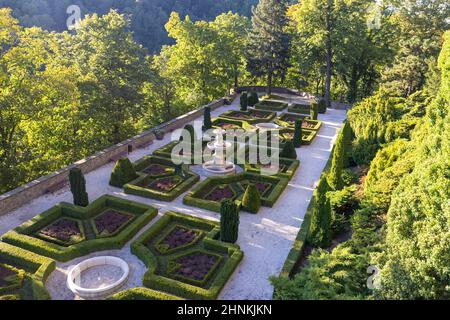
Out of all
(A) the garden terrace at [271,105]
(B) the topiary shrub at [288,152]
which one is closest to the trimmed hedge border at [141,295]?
(B) the topiary shrub at [288,152]

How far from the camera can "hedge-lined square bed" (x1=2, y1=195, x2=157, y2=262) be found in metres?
14.5

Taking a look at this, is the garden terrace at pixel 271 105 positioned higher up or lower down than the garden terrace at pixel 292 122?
higher up

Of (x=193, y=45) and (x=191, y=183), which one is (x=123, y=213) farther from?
(x=193, y=45)

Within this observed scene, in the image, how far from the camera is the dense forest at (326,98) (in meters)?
10.3

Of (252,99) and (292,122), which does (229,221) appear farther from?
(252,99)

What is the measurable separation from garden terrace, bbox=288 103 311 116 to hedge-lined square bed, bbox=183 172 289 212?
16724 millimetres

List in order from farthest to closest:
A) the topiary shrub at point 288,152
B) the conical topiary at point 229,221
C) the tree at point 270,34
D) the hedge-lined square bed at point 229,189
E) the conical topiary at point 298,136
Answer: the tree at point 270,34 < the conical topiary at point 298,136 < the topiary shrub at point 288,152 < the hedge-lined square bed at point 229,189 < the conical topiary at point 229,221

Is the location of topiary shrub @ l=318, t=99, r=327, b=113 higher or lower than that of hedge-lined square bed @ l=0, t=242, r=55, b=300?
higher

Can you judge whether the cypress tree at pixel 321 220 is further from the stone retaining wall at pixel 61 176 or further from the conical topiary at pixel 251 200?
the stone retaining wall at pixel 61 176

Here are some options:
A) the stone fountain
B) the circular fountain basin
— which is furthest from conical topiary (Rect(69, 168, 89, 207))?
the stone fountain

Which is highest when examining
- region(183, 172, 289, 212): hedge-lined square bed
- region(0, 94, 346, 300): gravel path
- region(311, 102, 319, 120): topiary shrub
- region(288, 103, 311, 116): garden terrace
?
region(311, 102, 319, 120): topiary shrub

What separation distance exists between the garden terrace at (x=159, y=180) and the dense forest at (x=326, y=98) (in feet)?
19.5

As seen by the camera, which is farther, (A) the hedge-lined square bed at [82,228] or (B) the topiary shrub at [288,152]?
(B) the topiary shrub at [288,152]

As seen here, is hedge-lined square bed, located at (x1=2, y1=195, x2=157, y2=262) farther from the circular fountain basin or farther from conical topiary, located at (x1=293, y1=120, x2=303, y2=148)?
conical topiary, located at (x1=293, y1=120, x2=303, y2=148)
